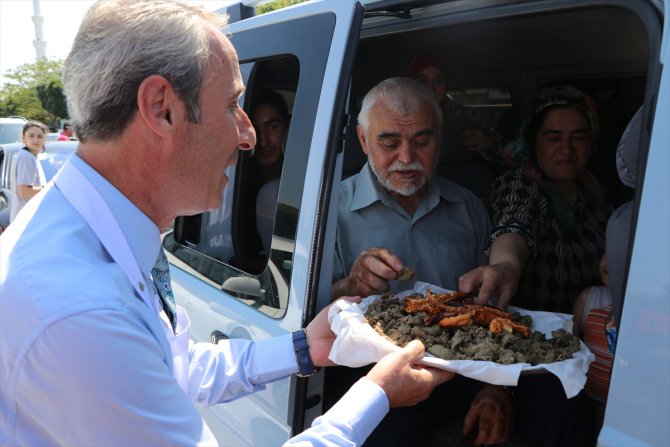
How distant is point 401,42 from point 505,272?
1.47 metres

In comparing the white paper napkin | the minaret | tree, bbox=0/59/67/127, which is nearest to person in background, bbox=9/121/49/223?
the white paper napkin

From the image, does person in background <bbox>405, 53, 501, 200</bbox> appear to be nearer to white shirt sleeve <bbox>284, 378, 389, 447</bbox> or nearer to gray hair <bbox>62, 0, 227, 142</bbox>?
white shirt sleeve <bbox>284, 378, 389, 447</bbox>

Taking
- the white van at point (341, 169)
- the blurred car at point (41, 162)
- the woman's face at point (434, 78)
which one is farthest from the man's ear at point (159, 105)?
the blurred car at point (41, 162)

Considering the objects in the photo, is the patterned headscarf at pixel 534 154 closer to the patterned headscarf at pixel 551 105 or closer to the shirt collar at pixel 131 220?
the patterned headscarf at pixel 551 105

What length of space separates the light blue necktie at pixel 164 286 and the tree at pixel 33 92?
3982cm

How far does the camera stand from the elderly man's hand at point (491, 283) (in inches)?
77.2

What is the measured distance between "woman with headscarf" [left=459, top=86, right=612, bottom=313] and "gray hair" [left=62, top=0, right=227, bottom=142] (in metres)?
1.38

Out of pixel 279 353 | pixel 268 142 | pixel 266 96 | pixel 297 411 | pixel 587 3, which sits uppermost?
pixel 587 3

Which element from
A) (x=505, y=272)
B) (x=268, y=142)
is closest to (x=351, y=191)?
(x=268, y=142)

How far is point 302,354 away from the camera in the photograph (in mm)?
1724

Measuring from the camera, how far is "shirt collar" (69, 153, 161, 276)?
3.92 ft

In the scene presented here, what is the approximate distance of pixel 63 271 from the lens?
995 millimetres

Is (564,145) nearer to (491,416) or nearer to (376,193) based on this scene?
(376,193)

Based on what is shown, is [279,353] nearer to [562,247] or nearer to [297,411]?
[297,411]
